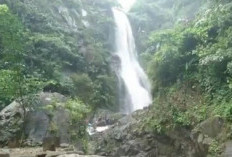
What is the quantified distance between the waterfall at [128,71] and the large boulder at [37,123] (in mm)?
10250

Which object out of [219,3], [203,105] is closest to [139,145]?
[203,105]

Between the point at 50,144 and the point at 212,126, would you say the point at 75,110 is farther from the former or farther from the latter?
the point at 212,126

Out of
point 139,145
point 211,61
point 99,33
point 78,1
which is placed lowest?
point 139,145

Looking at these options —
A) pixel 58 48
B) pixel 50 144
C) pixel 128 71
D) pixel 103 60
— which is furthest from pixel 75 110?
pixel 128 71

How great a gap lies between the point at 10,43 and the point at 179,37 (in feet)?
23.7

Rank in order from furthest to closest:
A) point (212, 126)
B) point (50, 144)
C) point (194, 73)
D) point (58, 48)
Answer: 1. point (58, 48)
2. point (194, 73)
3. point (212, 126)
4. point (50, 144)

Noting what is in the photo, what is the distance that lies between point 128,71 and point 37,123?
1417 cm

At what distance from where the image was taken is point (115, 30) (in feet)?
89.9

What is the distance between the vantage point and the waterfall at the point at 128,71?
2212cm

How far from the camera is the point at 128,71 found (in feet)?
81.1

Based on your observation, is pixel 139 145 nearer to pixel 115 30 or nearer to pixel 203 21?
pixel 203 21

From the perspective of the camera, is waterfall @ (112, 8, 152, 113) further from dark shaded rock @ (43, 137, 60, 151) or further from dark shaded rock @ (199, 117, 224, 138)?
dark shaded rock @ (43, 137, 60, 151)

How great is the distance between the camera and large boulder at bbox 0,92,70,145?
10.8m

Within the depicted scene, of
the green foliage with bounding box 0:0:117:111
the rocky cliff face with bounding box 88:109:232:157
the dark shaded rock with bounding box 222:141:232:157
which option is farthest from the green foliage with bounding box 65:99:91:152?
the dark shaded rock with bounding box 222:141:232:157
